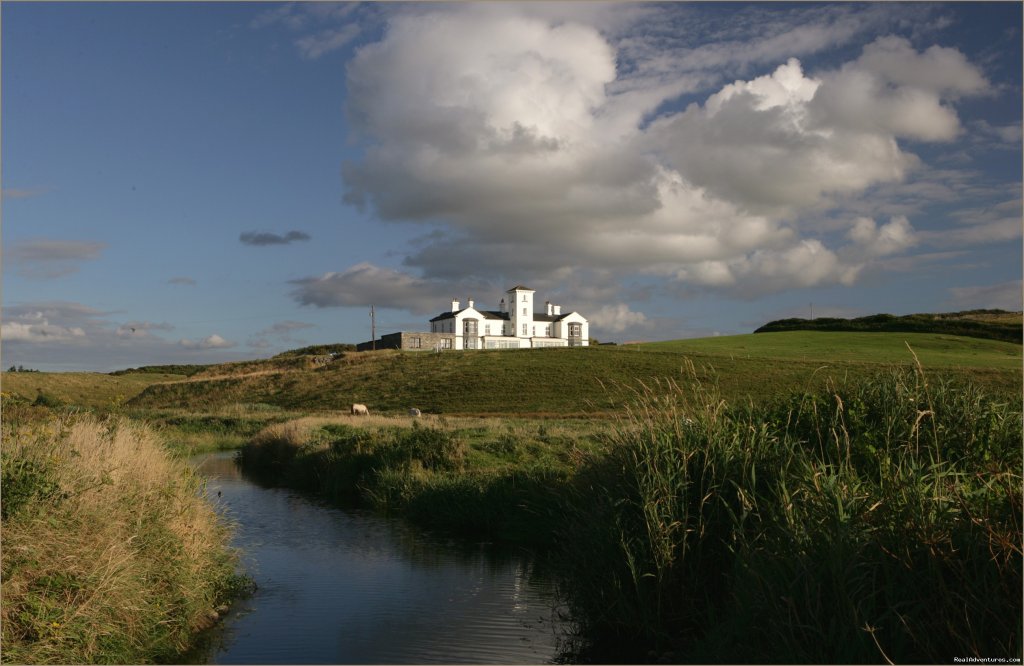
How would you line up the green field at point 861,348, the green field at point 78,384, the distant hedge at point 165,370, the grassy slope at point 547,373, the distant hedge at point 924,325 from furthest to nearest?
the distant hedge at point 165,370, the distant hedge at point 924,325, the green field at point 78,384, the green field at point 861,348, the grassy slope at point 547,373

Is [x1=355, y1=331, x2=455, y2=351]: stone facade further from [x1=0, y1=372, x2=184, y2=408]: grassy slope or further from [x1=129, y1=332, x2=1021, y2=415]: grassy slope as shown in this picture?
[x1=0, y1=372, x2=184, y2=408]: grassy slope

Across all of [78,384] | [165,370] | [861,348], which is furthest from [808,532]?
[165,370]

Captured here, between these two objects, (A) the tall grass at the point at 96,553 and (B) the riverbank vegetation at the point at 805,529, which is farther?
(A) the tall grass at the point at 96,553

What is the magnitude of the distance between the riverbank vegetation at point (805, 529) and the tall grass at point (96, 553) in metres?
6.15

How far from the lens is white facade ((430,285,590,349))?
12119 cm

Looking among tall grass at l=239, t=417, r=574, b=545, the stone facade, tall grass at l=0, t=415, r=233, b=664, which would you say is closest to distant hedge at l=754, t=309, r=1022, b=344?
the stone facade

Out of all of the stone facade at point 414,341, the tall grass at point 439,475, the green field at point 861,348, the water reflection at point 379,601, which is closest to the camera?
the water reflection at point 379,601

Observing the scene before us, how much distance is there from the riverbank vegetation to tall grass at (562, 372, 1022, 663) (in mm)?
25

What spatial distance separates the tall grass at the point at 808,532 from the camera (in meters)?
7.78

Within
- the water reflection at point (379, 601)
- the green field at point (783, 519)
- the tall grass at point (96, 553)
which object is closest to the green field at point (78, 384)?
the water reflection at point (379, 601)

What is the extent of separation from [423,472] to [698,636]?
15.2m

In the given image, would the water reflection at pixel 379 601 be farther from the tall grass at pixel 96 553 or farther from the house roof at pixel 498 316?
the house roof at pixel 498 316

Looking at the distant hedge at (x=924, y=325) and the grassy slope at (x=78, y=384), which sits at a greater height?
the distant hedge at (x=924, y=325)

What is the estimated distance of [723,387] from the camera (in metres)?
63.4
